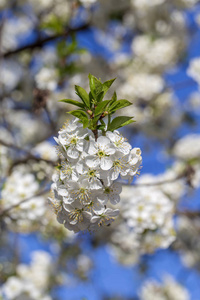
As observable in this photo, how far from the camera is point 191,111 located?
7.53 metres

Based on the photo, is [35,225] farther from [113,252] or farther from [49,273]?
[113,252]

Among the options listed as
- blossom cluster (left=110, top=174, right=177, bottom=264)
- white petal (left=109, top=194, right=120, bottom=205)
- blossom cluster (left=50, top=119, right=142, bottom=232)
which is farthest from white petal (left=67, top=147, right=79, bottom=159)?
blossom cluster (left=110, top=174, right=177, bottom=264)

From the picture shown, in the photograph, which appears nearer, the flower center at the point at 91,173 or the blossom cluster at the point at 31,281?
the flower center at the point at 91,173

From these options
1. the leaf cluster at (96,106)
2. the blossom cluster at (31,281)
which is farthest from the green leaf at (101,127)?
the blossom cluster at (31,281)

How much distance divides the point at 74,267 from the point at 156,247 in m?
3.28

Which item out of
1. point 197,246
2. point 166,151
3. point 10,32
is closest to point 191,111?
point 166,151

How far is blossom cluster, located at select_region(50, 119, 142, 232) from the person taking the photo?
140 centimetres

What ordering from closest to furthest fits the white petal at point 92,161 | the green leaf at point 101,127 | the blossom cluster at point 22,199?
the white petal at point 92,161, the green leaf at point 101,127, the blossom cluster at point 22,199

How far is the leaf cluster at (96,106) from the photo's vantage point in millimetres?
1444

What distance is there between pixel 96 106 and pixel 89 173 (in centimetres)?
29

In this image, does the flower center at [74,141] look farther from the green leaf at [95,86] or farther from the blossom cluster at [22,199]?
the blossom cluster at [22,199]

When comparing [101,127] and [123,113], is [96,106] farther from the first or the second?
[123,113]

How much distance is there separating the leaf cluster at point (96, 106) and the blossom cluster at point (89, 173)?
42 mm

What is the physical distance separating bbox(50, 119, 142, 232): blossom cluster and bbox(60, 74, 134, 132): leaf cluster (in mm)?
42
